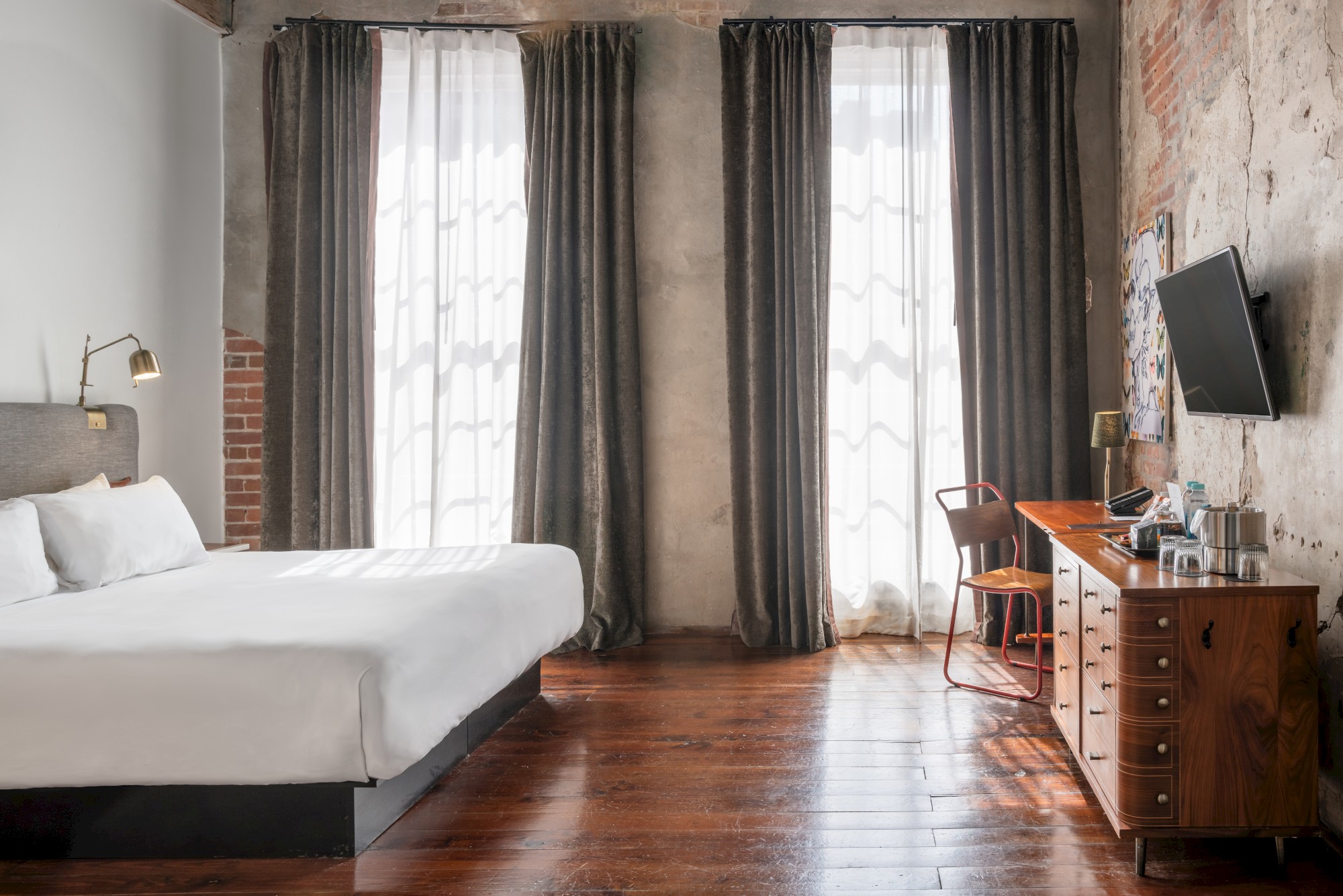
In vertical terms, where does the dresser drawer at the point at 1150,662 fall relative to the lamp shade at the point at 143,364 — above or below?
below

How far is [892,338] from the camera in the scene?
4.41m

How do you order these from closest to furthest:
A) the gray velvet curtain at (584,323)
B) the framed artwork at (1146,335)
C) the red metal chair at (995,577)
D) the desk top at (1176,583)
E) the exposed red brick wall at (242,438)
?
the desk top at (1176,583) < the red metal chair at (995,577) < the framed artwork at (1146,335) < the gray velvet curtain at (584,323) < the exposed red brick wall at (242,438)

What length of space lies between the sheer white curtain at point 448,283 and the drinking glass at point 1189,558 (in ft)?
10.0

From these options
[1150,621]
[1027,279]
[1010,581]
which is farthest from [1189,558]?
[1027,279]

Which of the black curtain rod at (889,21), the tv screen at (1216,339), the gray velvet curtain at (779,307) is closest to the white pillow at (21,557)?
the gray velvet curtain at (779,307)

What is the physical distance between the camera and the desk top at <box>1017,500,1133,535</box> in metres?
3.16

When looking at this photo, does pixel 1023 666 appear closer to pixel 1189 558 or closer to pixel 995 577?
pixel 995 577

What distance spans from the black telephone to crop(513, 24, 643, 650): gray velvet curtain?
2124mm

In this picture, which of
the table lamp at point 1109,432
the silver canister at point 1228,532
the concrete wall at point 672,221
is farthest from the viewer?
the concrete wall at point 672,221

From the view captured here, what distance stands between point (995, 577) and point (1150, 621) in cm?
157

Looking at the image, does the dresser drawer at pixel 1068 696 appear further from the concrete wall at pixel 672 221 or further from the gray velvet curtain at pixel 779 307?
the concrete wall at pixel 672 221

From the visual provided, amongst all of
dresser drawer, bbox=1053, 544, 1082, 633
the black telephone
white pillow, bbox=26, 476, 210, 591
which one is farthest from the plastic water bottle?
white pillow, bbox=26, 476, 210, 591

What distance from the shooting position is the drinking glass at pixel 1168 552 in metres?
2.36

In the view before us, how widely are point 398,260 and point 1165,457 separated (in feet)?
12.2
